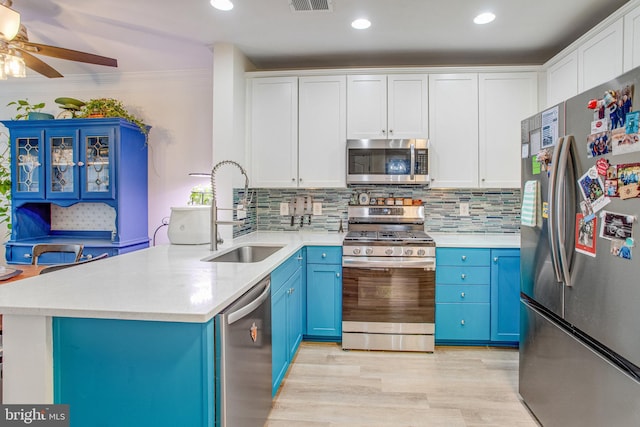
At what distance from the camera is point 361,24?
2648 mm

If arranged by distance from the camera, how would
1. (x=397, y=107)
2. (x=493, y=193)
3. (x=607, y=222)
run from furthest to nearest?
1. (x=493, y=193)
2. (x=397, y=107)
3. (x=607, y=222)

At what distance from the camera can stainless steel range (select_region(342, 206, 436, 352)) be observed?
284cm

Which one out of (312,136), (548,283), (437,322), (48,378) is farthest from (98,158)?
(548,283)

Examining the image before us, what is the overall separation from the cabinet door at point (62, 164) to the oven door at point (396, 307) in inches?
115

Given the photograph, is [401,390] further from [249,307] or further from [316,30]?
[316,30]

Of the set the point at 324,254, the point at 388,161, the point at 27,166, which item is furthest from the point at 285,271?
the point at 27,166

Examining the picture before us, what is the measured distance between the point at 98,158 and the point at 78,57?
126cm

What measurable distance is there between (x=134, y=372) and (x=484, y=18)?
3.00m

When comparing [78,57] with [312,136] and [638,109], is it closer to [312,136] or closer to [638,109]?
[312,136]

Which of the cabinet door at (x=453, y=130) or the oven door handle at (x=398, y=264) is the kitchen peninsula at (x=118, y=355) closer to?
the oven door handle at (x=398, y=264)

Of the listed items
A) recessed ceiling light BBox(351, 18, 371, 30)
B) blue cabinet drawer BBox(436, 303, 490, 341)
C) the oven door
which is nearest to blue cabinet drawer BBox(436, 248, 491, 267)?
the oven door

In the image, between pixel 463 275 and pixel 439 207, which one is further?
pixel 439 207

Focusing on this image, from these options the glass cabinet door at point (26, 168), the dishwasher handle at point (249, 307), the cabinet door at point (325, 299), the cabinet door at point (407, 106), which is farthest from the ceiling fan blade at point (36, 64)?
the cabinet door at point (407, 106)

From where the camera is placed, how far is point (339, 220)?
354cm
